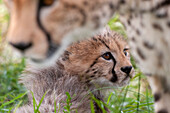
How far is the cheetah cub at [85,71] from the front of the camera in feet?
6.88

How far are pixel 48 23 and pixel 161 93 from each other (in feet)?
1.97

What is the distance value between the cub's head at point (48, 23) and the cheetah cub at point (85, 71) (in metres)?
0.66

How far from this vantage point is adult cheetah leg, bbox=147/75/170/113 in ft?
4.88

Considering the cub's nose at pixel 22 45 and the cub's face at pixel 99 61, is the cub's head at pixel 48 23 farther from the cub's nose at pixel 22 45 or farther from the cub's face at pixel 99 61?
the cub's face at pixel 99 61

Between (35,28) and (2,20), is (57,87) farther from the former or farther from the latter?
(2,20)

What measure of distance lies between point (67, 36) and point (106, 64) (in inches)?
28.5

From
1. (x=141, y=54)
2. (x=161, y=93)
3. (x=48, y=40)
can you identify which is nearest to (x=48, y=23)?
(x=48, y=40)

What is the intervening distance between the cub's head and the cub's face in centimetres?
68

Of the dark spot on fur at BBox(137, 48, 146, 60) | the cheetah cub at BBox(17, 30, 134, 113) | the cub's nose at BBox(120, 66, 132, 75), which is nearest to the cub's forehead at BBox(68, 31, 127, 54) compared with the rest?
the cheetah cub at BBox(17, 30, 134, 113)

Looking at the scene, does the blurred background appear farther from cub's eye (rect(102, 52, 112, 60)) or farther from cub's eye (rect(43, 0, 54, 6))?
cub's eye (rect(43, 0, 54, 6))

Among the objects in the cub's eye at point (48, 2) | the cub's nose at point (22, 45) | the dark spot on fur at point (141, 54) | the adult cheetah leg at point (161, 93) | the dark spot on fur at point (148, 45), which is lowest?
the adult cheetah leg at point (161, 93)

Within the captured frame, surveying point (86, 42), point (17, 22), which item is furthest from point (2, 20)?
point (17, 22)

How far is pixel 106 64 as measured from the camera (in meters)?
2.13

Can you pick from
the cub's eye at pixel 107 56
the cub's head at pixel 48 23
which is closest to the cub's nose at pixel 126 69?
the cub's eye at pixel 107 56
